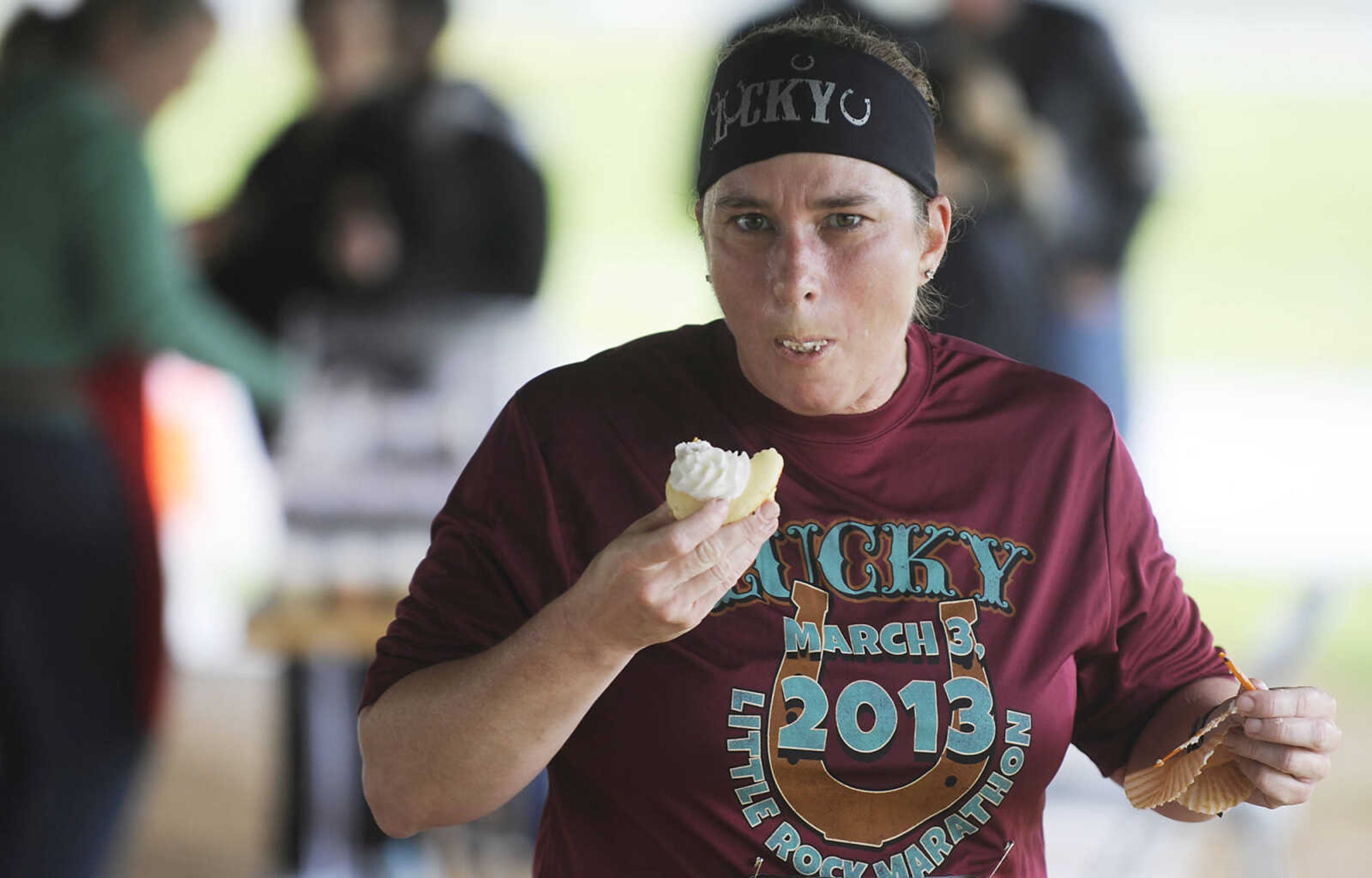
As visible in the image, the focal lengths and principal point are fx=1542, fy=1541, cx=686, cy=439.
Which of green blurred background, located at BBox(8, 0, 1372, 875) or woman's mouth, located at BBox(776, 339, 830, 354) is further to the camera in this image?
green blurred background, located at BBox(8, 0, 1372, 875)

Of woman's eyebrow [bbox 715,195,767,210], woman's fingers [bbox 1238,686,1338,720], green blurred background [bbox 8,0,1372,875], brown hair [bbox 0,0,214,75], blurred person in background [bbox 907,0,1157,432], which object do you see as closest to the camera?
woman's fingers [bbox 1238,686,1338,720]

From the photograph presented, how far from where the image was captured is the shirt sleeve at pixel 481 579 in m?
1.44

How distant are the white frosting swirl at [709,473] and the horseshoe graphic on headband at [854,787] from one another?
0.69 ft

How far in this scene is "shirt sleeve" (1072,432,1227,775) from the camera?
155cm

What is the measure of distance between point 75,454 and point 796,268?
2079 mm

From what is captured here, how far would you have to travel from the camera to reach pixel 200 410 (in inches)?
215

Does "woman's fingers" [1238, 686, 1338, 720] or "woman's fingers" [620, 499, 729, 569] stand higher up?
"woman's fingers" [620, 499, 729, 569]

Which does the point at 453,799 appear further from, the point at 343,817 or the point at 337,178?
the point at 337,178

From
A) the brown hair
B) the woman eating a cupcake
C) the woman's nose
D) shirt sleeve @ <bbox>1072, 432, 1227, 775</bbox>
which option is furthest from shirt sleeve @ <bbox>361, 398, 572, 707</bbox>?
the brown hair

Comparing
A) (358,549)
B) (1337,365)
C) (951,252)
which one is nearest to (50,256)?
(358,549)

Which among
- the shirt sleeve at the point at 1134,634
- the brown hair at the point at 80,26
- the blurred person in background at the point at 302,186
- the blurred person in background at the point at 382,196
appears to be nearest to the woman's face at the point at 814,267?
the shirt sleeve at the point at 1134,634

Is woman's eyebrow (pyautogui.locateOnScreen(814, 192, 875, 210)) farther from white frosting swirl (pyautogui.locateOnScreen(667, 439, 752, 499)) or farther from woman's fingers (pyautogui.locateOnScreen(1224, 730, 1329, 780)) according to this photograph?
woman's fingers (pyautogui.locateOnScreen(1224, 730, 1329, 780))

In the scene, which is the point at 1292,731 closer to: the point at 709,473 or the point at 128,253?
the point at 709,473

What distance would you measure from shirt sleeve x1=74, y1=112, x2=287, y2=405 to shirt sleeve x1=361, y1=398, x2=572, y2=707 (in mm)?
1874
